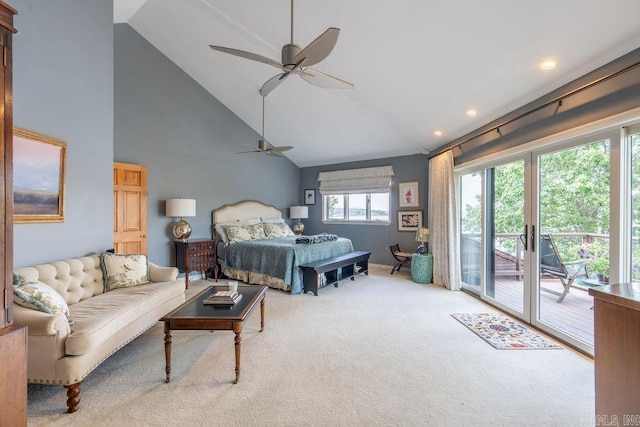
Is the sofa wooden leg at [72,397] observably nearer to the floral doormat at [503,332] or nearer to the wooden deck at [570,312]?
the floral doormat at [503,332]

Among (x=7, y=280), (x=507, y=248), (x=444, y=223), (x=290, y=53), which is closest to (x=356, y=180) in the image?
(x=444, y=223)

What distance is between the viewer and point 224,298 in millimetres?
2621

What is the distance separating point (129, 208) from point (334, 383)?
4.03m

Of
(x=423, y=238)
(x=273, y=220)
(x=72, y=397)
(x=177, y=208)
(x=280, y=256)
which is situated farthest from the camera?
(x=273, y=220)

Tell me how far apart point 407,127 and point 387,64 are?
1778mm

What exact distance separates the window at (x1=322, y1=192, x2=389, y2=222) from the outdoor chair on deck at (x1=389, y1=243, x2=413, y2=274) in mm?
795

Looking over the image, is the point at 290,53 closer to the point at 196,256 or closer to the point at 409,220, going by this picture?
the point at 196,256

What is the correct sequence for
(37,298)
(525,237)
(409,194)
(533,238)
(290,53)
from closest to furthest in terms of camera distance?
(37,298) → (290,53) → (533,238) → (525,237) → (409,194)

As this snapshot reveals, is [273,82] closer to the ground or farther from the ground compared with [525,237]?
farther from the ground

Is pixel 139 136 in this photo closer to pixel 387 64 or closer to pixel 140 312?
pixel 140 312

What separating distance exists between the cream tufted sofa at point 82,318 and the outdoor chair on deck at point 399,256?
13.5ft

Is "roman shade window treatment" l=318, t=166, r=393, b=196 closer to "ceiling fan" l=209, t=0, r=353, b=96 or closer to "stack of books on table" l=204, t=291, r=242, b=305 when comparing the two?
"ceiling fan" l=209, t=0, r=353, b=96

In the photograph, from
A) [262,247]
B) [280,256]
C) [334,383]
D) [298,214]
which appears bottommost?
[334,383]

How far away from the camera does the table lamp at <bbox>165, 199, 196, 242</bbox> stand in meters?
4.93
